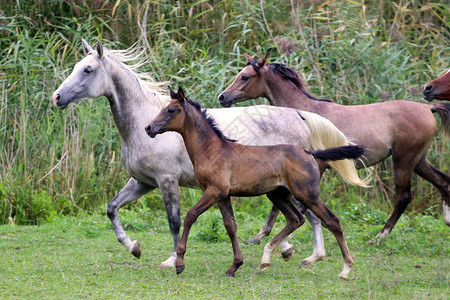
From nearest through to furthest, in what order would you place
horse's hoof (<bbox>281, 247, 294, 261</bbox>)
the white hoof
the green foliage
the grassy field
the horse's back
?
the grassy field, the white hoof, horse's hoof (<bbox>281, 247, 294, 261</bbox>), the horse's back, the green foliage

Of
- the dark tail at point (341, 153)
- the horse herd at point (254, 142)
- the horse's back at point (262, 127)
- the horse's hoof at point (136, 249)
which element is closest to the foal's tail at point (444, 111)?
the horse herd at point (254, 142)

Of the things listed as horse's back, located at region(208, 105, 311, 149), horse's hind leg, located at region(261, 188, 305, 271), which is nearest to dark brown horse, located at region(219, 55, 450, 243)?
horse's back, located at region(208, 105, 311, 149)

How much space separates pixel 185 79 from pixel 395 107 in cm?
346

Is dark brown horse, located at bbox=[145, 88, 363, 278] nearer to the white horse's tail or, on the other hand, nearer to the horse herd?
the horse herd

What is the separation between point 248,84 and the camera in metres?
7.98

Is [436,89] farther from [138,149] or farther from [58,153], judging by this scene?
[58,153]

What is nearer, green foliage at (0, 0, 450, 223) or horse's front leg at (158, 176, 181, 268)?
horse's front leg at (158, 176, 181, 268)

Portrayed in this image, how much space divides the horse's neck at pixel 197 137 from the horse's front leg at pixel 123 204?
47.5 inches

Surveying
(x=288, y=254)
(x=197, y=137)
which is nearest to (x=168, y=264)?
(x=288, y=254)

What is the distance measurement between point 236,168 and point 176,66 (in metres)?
5.33

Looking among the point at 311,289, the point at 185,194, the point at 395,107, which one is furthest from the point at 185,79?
the point at 311,289

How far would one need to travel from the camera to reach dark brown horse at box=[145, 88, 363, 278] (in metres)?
5.82

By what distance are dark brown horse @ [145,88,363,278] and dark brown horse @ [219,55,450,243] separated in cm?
194

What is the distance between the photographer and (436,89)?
23.1 feet
